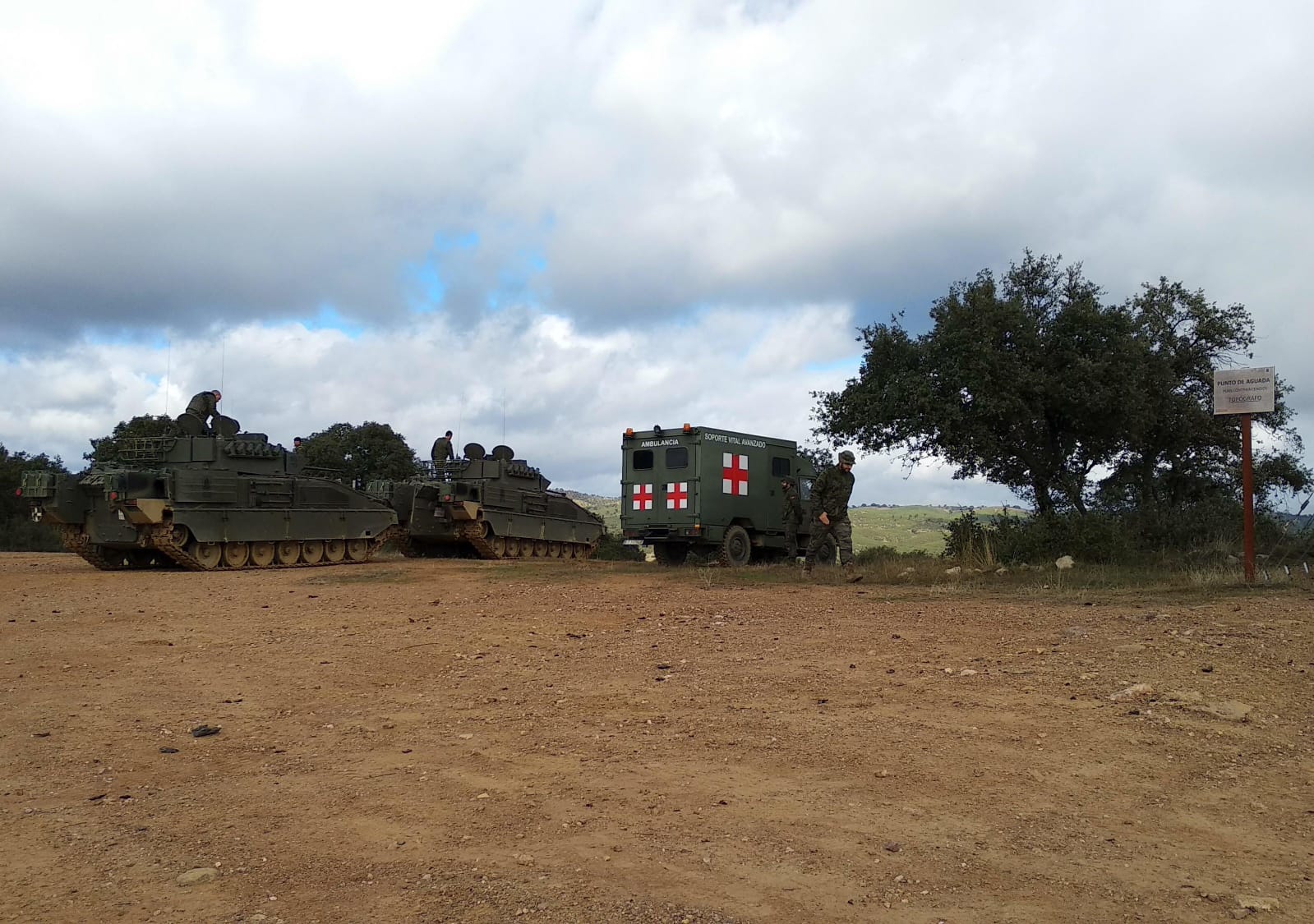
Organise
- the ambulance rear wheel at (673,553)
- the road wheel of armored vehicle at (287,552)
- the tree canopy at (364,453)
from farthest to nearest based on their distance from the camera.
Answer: the tree canopy at (364,453), the road wheel of armored vehicle at (287,552), the ambulance rear wheel at (673,553)

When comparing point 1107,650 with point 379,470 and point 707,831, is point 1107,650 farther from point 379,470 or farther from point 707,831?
point 379,470

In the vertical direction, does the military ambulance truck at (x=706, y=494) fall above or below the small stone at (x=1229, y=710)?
above

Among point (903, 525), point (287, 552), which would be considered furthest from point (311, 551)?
point (903, 525)

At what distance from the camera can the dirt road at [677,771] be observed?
383cm

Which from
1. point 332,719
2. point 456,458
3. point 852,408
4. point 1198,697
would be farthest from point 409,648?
point 456,458

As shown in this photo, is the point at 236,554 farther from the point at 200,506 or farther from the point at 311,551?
the point at 311,551

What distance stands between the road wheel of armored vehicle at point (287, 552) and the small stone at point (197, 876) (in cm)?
1972

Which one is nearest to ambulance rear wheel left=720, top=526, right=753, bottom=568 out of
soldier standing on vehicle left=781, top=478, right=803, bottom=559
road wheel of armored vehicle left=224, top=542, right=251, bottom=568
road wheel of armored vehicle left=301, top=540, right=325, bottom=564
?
soldier standing on vehicle left=781, top=478, right=803, bottom=559

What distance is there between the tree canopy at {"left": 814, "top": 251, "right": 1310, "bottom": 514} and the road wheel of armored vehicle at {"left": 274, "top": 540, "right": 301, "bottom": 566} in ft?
37.5

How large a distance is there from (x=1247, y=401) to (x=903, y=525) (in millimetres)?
31120

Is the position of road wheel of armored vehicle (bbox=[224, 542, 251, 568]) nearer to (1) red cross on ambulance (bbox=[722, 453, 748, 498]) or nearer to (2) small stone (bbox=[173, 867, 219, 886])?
(1) red cross on ambulance (bbox=[722, 453, 748, 498])

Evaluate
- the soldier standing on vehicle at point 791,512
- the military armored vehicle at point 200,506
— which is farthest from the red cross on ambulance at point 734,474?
the military armored vehicle at point 200,506

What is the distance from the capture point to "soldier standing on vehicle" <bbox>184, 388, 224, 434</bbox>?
2266 cm

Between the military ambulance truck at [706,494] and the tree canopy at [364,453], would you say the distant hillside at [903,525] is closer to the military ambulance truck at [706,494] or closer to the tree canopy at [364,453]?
the military ambulance truck at [706,494]
